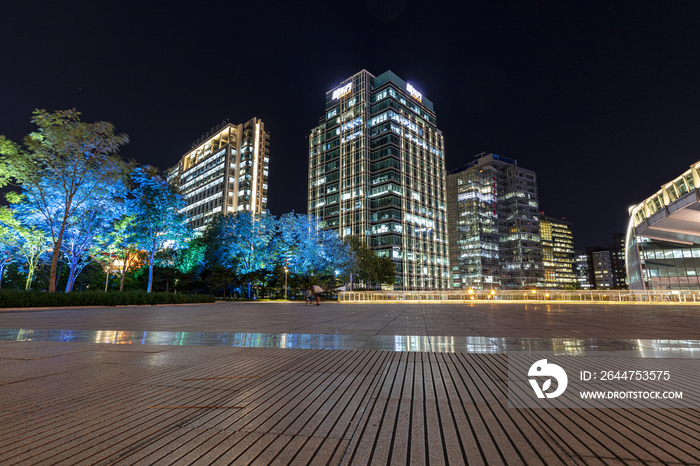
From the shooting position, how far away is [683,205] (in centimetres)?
2780

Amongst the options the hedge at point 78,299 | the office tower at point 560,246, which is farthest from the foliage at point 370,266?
the office tower at point 560,246

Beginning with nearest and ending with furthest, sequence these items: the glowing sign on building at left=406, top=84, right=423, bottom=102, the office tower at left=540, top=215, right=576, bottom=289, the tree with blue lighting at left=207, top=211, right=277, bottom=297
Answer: the tree with blue lighting at left=207, top=211, right=277, bottom=297 < the glowing sign on building at left=406, top=84, right=423, bottom=102 < the office tower at left=540, top=215, right=576, bottom=289

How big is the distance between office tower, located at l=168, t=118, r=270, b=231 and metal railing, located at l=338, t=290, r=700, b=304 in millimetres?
86373

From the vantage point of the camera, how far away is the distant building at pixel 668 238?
92.9ft

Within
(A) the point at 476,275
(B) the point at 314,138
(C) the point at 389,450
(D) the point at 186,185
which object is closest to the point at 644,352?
(C) the point at 389,450

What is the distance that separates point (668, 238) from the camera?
149ft

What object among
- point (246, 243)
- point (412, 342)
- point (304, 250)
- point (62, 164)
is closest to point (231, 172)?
point (246, 243)

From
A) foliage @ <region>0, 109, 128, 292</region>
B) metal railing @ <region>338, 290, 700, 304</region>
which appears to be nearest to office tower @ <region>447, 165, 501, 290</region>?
metal railing @ <region>338, 290, 700, 304</region>

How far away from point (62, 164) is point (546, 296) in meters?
47.1

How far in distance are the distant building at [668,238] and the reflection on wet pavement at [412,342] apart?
93.4 feet

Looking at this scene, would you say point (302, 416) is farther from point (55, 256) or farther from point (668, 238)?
point (668, 238)

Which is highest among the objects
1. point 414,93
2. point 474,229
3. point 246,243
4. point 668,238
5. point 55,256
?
point 414,93

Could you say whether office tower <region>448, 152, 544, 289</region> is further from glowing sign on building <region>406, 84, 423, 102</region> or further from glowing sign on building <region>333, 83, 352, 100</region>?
glowing sign on building <region>333, 83, 352, 100</region>

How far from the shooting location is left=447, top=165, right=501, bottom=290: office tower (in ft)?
420
